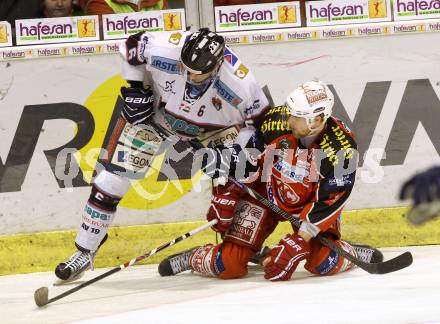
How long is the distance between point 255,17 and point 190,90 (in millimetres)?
931

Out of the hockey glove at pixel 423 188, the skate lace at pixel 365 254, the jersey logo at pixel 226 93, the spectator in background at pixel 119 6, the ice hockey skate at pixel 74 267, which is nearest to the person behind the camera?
the hockey glove at pixel 423 188

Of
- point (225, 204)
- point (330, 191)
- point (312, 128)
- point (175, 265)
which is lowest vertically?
point (175, 265)

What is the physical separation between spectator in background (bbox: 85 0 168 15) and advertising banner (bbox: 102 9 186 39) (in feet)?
0.12

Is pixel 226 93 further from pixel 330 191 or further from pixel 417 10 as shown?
pixel 417 10

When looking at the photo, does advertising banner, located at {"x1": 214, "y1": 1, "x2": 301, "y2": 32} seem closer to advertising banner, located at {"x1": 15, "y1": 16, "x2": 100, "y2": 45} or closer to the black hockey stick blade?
advertising banner, located at {"x1": 15, "y1": 16, "x2": 100, "y2": 45}

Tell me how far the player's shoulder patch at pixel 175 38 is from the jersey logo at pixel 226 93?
29cm

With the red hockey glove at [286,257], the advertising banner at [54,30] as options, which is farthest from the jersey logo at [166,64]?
the red hockey glove at [286,257]

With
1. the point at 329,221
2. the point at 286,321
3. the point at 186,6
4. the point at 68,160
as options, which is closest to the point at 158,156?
the point at 68,160

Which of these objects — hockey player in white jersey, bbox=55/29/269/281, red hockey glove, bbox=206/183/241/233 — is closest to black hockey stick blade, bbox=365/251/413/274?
red hockey glove, bbox=206/183/241/233

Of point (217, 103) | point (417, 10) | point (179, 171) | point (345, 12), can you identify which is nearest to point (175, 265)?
point (179, 171)

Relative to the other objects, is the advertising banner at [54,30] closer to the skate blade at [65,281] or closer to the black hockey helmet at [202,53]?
the black hockey helmet at [202,53]

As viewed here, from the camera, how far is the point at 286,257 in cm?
478

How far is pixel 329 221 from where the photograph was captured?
189 inches

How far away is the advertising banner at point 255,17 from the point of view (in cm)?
571
